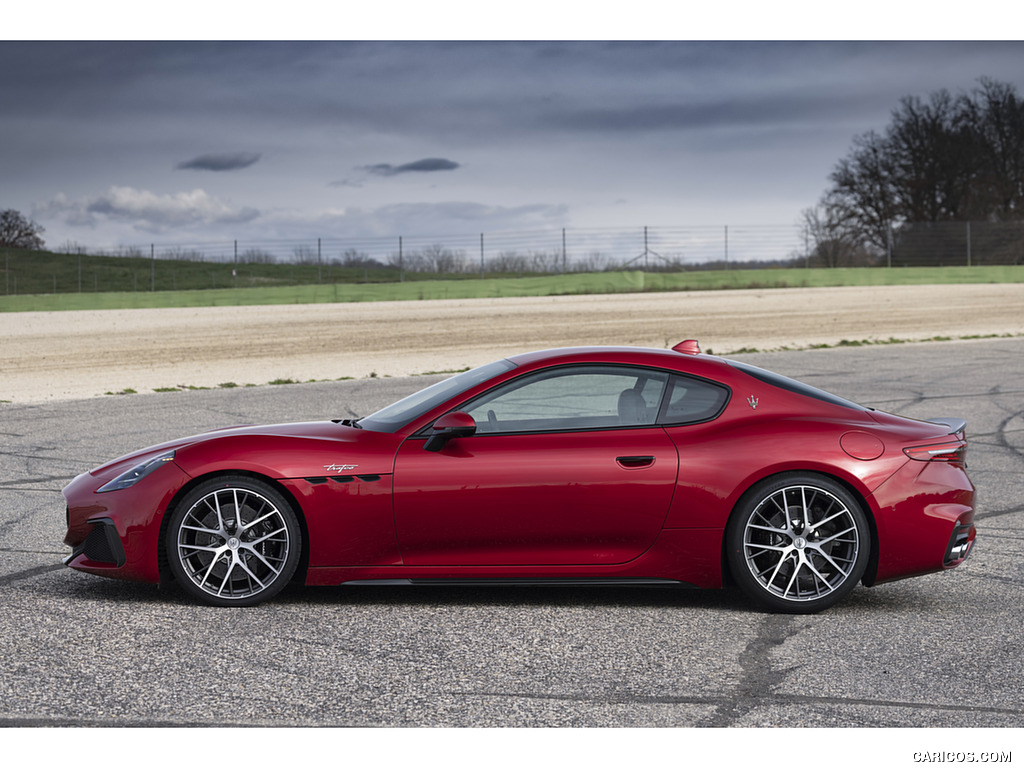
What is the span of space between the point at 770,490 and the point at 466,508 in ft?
4.82

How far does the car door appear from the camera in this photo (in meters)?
5.04

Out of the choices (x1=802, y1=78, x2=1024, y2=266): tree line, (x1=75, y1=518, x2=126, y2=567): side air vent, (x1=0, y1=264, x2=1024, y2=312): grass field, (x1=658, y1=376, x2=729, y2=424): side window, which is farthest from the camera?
(x1=802, y1=78, x2=1024, y2=266): tree line

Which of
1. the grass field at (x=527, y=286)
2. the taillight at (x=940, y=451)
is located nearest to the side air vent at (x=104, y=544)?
the taillight at (x=940, y=451)

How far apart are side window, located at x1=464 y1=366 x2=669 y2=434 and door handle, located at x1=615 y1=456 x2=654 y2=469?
0.21m

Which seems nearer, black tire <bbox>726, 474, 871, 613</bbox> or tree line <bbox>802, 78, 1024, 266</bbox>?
black tire <bbox>726, 474, 871, 613</bbox>

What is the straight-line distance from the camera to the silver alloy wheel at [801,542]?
5113mm

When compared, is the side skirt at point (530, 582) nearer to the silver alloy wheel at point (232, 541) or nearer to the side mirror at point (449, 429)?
the silver alloy wheel at point (232, 541)

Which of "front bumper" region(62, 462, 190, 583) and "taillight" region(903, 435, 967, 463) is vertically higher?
"taillight" region(903, 435, 967, 463)

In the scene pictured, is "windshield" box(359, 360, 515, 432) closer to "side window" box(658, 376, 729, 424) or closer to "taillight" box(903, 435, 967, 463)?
"side window" box(658, 376, 729, 424)

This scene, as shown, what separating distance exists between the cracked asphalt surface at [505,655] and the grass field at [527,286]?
27980 millimetres

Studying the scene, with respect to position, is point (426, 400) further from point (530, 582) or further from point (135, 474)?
point (135, 474)

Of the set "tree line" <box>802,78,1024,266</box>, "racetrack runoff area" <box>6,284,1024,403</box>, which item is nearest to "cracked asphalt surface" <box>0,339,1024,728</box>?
"racetrack runoff area" <box>6,284,1024,403</box>

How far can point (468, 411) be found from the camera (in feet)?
17.3

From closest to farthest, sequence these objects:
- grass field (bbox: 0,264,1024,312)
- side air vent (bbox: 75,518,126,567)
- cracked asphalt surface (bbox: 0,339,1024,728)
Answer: cracked asphalt surface (bbox: 0,339,1024,728) → side air vent (bbox: 75,518,126,567) → grass field (bbox: 0,264,1024,312)
